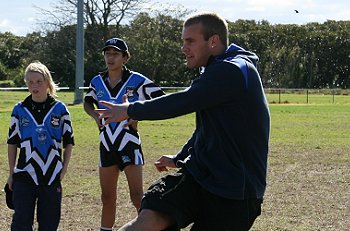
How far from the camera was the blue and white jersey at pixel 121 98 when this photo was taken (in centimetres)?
744

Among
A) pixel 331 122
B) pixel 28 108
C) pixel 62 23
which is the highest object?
pixel 62 23

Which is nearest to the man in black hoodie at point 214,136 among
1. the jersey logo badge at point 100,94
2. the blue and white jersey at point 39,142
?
the blue and white jersey at point 39,142

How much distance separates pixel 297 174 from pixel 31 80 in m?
7.18

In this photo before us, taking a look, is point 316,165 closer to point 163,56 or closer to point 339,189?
point 339,189

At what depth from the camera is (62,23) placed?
58.7 m

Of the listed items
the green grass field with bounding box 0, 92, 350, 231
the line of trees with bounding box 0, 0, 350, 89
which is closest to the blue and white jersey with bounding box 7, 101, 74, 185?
the green grass field with bounding box 0, 92, 350, 231

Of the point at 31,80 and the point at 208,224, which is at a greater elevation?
the point at 31,80

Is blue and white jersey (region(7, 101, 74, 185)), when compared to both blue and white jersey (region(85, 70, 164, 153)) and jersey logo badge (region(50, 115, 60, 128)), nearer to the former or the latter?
jersey logo badge (region(50, 115, 60, 128))

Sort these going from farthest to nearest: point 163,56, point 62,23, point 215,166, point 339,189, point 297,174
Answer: point 163,56, point 62,23, point 297,174, point 339,189, point 215,166

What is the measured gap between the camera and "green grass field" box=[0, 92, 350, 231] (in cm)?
864

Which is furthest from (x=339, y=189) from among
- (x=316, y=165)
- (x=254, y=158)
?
(x=254, y=158)

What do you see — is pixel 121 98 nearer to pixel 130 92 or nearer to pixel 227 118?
pixel 130 92

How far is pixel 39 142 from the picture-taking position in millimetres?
6422

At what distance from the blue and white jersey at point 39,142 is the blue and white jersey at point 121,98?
36.1 inches
